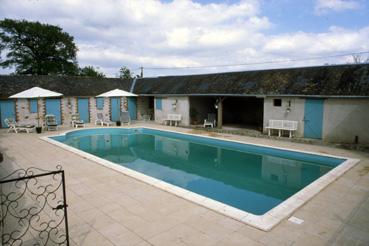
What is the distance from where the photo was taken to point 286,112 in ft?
41.7

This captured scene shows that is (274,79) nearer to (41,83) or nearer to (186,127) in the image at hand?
(186,127)

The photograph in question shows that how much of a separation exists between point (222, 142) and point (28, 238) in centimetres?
964

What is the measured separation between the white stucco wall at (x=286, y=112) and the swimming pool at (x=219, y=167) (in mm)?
2676

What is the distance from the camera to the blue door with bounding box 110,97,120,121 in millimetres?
19984

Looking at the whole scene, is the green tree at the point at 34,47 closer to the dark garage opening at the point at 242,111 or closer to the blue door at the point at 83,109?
the blue door at the point at 83,109

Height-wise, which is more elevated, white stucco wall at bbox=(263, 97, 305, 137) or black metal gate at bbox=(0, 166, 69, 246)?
white stucco wall at bbox=(263, 97, 305, 137)

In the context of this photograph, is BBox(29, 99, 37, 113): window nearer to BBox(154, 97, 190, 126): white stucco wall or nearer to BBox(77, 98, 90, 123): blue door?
BBox(77, 98, 90, 123): blue door

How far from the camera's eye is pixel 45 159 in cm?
858

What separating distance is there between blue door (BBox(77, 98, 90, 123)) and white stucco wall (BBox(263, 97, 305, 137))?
13.0 meters

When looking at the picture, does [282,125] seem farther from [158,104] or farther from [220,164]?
[158,104]

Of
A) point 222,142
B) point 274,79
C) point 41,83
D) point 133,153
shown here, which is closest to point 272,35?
point 274,79

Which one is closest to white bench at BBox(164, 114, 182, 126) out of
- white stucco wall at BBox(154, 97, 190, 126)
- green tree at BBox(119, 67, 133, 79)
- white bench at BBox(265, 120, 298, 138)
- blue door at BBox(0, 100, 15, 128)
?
white stucco wall at BBox(154, 97, 190, 126)

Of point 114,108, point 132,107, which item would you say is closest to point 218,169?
point 114,108

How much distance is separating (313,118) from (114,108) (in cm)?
1440
